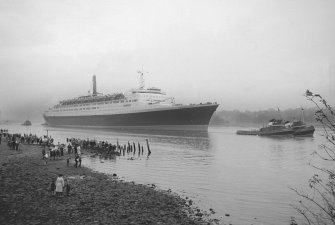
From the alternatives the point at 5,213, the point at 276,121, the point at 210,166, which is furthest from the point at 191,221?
the point at 276,121

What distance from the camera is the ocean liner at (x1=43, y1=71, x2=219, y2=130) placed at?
202 ft

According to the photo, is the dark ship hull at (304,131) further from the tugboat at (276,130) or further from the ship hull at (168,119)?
the ship hull at (168,119)

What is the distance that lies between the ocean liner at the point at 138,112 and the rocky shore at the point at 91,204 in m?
45.9

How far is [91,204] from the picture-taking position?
1117cm

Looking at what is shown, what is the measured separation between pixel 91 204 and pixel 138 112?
58161 mm

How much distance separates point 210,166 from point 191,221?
13236 mm

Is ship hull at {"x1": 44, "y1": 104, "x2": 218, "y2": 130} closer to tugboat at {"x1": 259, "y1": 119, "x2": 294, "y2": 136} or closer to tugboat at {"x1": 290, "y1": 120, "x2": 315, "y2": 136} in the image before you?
tugboat at {"x1": 259, "y1": 119, "x2": 294, "y2": 136}

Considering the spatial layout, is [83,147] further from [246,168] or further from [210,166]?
[246,168]

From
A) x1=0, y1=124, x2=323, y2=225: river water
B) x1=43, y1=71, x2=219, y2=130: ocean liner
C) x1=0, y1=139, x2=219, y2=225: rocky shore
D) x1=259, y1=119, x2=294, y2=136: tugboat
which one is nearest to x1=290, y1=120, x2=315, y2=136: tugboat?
x1=259, y1=119, x2=294, y2=136: tugboat

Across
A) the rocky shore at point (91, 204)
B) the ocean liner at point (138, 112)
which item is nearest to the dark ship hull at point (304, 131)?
the ocean liner at point (138, 112)

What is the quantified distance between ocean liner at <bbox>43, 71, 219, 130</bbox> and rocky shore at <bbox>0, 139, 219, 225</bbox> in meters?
45.9

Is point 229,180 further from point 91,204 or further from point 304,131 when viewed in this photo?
point 304,131

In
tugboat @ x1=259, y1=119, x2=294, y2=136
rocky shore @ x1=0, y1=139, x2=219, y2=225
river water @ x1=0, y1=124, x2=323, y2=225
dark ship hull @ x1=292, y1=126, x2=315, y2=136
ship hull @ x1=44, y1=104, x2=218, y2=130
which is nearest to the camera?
rocky shore @ x1=0, y1=139, x2=219, y2=225

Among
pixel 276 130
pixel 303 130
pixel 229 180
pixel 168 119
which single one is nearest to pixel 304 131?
pixel 303 130
